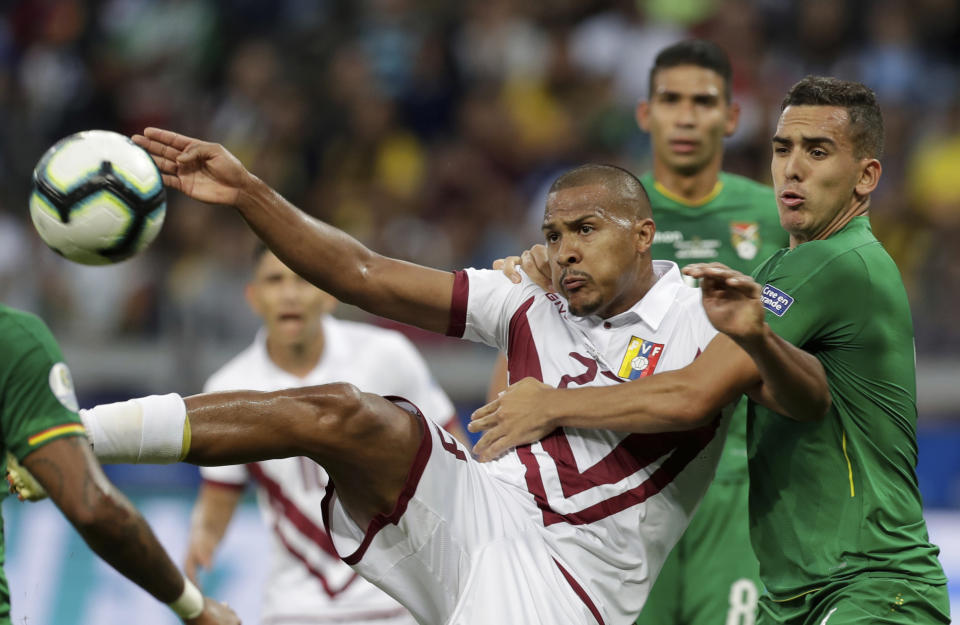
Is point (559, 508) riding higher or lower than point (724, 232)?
lower

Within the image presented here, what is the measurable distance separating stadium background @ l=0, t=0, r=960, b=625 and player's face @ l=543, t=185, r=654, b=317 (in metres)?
4.23

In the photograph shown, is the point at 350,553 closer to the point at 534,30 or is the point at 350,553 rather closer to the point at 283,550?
the point at 283,550

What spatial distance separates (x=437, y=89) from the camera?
11883 millimetres

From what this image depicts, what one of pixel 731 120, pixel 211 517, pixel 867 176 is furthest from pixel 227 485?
pixel 867 176

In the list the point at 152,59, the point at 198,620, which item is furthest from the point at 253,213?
the point at 152,59

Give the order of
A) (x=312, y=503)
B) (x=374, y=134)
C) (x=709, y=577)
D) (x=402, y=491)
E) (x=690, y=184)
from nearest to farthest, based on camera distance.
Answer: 1. (x=402, y=491)
2. (x=709, y=577)
3. (x=690, y=184)
4. (x=312, y=503)
5. (x=374, y=134)

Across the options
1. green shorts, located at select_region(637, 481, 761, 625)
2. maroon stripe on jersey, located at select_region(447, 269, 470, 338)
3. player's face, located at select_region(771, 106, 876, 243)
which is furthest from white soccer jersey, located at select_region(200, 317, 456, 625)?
player's face, located at select_region(771, 106, 876, 243)

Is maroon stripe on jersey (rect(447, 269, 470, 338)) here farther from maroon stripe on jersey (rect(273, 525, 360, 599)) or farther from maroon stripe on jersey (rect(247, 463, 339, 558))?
maroon stripe on jersey (rect(273, 525, 360, 599))

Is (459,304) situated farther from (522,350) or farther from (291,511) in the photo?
(291,511)

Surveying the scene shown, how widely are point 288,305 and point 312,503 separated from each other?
3.29ft

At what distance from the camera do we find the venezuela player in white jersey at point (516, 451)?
4238 mm

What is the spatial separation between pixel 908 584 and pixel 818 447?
50 cm

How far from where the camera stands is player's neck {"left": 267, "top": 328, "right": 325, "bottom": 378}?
22.2 ft

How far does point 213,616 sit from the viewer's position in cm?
446
